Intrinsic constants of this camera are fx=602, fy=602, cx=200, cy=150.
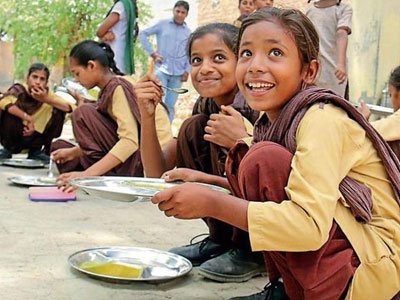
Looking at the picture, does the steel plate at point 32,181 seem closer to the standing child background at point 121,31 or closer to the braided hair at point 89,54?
the braided hair at point 89,54

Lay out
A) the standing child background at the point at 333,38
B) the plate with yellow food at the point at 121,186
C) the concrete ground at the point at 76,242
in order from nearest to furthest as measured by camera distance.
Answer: the plate with yellow food at the point at 121,186, the concrete ground at the point at 76,242, the standing child background at the point at 333,38

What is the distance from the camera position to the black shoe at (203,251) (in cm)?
211

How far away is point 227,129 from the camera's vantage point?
1.90 m

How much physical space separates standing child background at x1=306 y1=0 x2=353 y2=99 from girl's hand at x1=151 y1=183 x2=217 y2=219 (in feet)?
8.60

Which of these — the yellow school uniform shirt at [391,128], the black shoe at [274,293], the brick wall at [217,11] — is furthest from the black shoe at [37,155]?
the brick wall at [217,11]

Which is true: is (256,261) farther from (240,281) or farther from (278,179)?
(278,179)

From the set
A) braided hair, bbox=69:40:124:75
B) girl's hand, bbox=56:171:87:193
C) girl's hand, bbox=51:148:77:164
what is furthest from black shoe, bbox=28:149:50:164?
girl's hand, bbox=56:171:87:193

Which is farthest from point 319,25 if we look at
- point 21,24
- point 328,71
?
point 21,24

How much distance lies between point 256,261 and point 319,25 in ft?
7.58

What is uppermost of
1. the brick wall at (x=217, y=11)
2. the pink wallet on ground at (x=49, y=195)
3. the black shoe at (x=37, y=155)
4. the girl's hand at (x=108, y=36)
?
the brick wall at (x=217, y=11)

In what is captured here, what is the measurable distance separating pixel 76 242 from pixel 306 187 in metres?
1.32

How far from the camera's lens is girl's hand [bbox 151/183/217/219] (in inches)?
51.2

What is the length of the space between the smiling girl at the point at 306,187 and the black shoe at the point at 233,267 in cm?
48

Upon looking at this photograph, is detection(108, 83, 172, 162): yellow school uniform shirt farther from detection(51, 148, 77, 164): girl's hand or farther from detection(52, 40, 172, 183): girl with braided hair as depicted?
detection(51, 148, 77, 164): girl's hand
